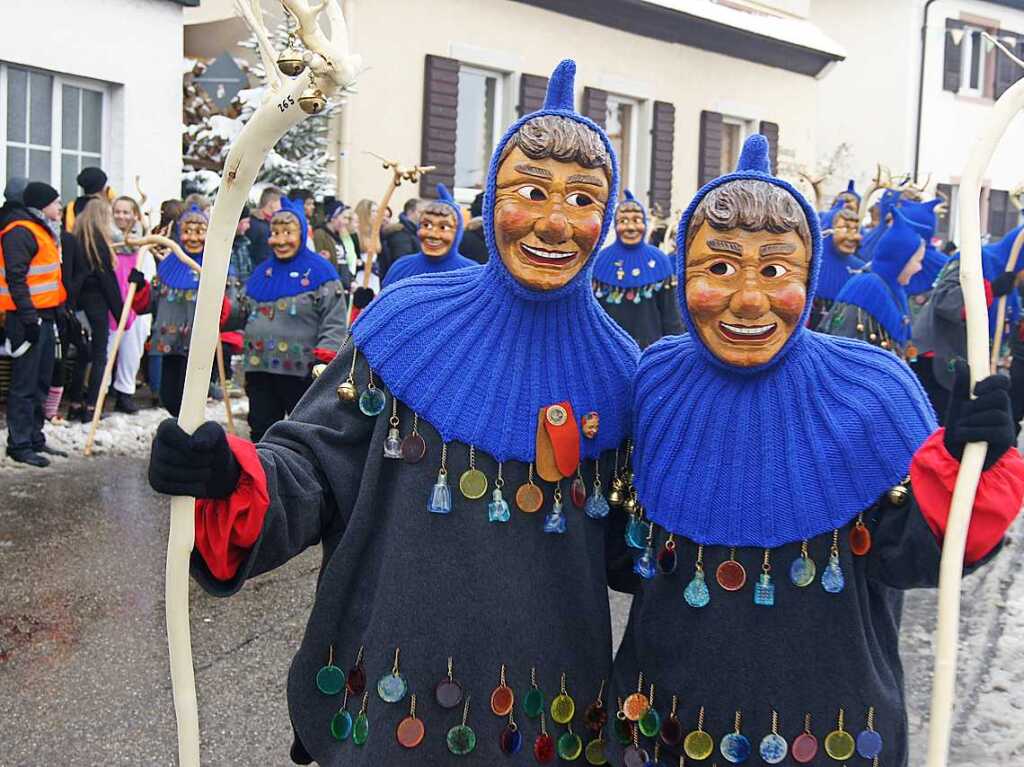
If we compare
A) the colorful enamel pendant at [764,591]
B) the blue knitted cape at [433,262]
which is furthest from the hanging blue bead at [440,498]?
the blue knitted cape at [433,262]

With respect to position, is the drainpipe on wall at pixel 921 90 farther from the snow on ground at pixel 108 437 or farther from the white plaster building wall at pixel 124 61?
the snow on ground at pixel 108 437

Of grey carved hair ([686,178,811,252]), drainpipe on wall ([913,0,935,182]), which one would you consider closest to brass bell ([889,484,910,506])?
grey carved hair ([686,178,811,252])

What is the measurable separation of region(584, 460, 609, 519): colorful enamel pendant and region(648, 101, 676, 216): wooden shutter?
15717 mm

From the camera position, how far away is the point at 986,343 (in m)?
1.87

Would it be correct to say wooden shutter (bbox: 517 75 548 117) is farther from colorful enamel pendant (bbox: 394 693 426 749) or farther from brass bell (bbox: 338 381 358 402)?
colorful enamel pendant (bbox: 394 693 426 749)

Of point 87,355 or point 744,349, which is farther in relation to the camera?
point 87,355

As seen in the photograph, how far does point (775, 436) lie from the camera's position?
2.34 metres

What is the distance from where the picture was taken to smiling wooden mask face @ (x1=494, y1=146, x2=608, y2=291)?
2.42 meters

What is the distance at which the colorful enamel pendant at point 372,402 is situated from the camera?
2.44 m

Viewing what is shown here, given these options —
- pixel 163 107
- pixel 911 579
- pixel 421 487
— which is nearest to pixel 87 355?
pixel 163 107

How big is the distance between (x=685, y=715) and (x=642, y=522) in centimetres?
38

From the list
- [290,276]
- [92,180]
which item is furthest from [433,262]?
[92,180]

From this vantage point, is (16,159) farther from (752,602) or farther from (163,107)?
(752,602)

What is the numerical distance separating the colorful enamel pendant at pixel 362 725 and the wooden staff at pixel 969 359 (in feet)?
3.53
